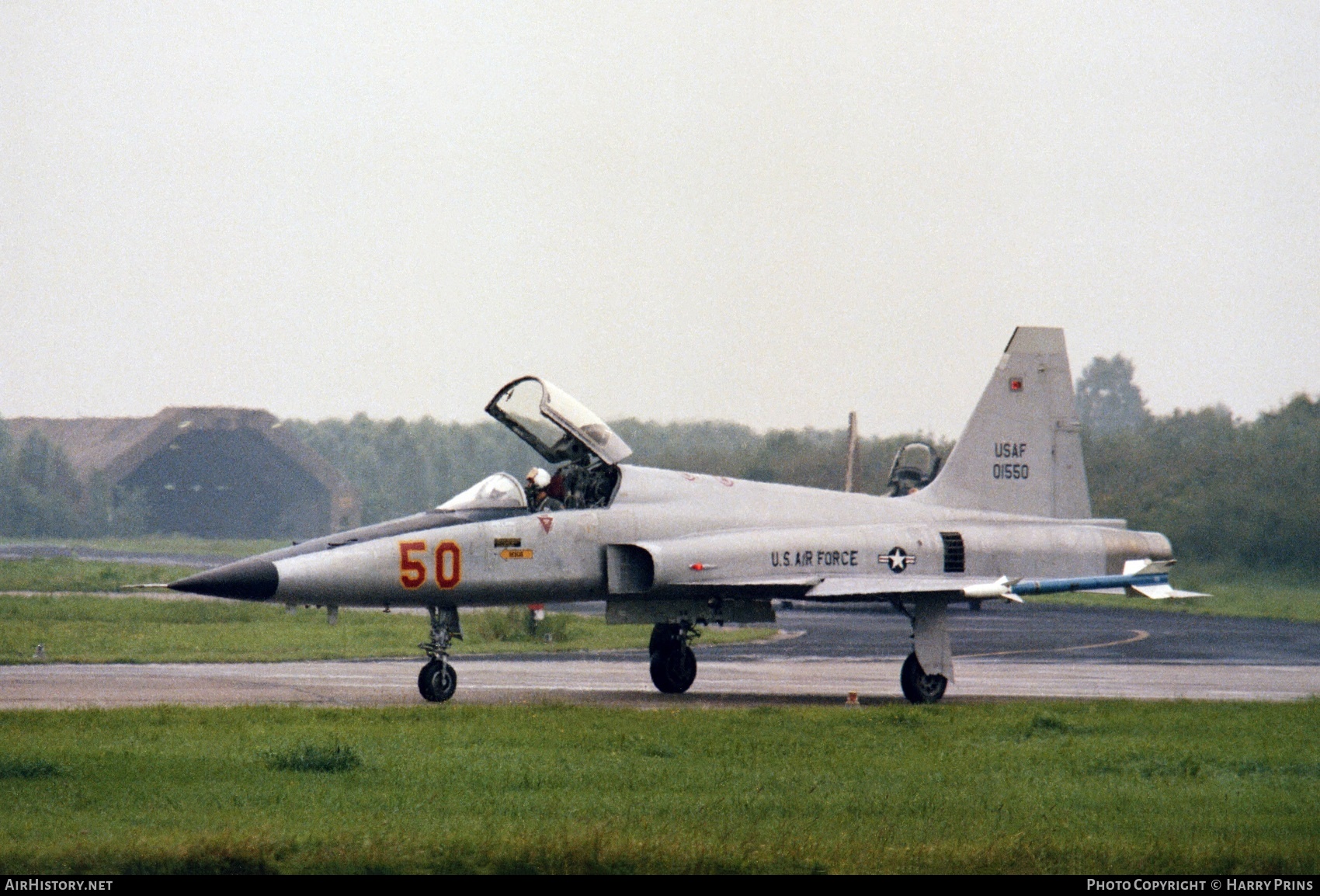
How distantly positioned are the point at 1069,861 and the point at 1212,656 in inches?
789

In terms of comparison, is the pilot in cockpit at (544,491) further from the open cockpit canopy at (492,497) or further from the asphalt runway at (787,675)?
the asphalt runway at (787,675)

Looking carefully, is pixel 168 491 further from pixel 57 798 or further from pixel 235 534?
pixel 57 798

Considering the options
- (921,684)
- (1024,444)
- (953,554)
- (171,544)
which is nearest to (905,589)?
(921,684)

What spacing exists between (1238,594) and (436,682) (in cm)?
3301

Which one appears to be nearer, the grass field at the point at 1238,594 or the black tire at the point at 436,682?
the black tire at the point at 436,682

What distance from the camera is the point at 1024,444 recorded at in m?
23.1

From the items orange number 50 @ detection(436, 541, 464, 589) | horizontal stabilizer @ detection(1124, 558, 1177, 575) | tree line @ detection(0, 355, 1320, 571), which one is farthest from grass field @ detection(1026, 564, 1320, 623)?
orange number 50 @ detection(436, 541, 464, 589)

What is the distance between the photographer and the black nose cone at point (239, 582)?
17500 millimetres

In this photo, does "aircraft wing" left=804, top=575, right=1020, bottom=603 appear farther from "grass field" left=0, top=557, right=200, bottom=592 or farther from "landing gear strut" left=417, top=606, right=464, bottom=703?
"grass field" left=0, top=557, right=200, bottom=592

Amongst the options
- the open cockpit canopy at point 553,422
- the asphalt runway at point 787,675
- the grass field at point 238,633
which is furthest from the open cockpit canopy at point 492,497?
the grass field at point 238,633

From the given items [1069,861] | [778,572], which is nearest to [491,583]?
[778,572]

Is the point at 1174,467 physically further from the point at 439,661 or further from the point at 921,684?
the point at 439,661

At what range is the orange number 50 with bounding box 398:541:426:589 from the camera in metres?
18.4

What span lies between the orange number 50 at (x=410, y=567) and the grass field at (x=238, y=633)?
8.13 meters
